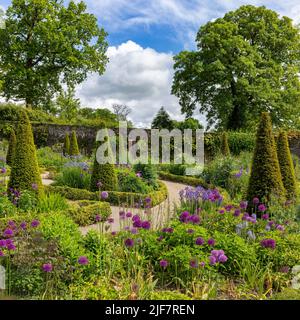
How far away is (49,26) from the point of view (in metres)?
A: 28.4

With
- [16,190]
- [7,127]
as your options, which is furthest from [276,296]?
[7,127]

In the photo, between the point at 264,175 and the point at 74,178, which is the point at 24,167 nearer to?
the point at 74,178

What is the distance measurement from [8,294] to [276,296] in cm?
265

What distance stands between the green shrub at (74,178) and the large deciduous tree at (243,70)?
55.6 ft

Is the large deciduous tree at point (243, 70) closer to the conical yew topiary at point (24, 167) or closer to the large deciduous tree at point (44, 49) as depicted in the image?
the large deciduous tree at point (44, 49)

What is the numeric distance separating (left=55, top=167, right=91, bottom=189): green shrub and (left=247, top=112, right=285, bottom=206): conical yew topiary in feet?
16.9

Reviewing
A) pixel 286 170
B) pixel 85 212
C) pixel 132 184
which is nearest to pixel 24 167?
pixel 85 212

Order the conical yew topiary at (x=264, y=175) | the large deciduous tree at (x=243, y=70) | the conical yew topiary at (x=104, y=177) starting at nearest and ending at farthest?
the conical yew topiary at (x=264, y=175), the conical yew topiary at (x=104, y=177), the large deciduous tree at (x=243, y=70)

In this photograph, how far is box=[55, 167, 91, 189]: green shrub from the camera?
11273mm

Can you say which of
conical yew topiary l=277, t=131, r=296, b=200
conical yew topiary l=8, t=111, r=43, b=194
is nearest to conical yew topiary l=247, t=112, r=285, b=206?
conical yew topiary l=277, t=131, r=296, b=200

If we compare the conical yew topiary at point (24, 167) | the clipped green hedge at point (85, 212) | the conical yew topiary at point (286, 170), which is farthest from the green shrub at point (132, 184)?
the conical yew topiary at point (286, 170)

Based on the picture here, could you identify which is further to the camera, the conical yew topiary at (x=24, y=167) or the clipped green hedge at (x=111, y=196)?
the clipped green hedge at (x=111, y=196)

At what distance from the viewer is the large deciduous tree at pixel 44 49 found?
28.5m
